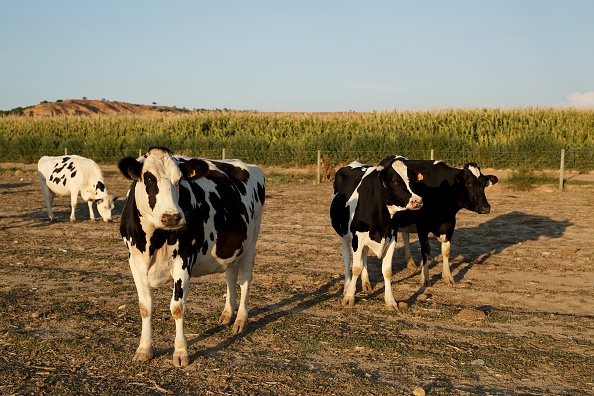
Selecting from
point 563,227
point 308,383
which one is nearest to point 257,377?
point 308,383

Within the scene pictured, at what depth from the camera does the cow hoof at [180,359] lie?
18.4ft

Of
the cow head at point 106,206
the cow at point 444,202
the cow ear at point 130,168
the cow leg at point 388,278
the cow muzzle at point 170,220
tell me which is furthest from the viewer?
the cow head at point 106,206

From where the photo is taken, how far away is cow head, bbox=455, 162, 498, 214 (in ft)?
33.3

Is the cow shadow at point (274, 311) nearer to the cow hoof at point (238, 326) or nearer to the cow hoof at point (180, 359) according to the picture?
the cow hoof at point (238, 326)

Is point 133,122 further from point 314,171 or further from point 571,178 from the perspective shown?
point 571,178

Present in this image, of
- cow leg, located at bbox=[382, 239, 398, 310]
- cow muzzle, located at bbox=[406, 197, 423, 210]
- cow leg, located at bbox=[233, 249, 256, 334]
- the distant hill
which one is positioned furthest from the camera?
the distant hill

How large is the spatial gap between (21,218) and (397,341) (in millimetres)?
12094

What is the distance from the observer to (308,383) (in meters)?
5.21

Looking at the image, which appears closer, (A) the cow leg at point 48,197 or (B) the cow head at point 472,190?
(B) the cow head at point 472,190

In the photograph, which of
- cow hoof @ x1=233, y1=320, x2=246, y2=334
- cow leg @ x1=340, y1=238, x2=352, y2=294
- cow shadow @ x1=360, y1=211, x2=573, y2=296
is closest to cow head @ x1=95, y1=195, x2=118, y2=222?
cow shadow @ x1=360, y1=211, x2=573, y2=296

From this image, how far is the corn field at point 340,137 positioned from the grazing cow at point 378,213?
1848 centimetres

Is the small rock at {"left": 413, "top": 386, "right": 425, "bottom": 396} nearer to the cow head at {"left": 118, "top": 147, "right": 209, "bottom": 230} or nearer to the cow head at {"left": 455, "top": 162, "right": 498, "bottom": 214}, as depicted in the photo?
the cow head at {"left": 118, "top": 147, "right": 209, "bottom": 230}

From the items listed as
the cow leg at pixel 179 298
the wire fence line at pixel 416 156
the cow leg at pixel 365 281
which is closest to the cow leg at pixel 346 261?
the cow leg at pixel 365 281

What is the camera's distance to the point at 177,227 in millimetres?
5305
